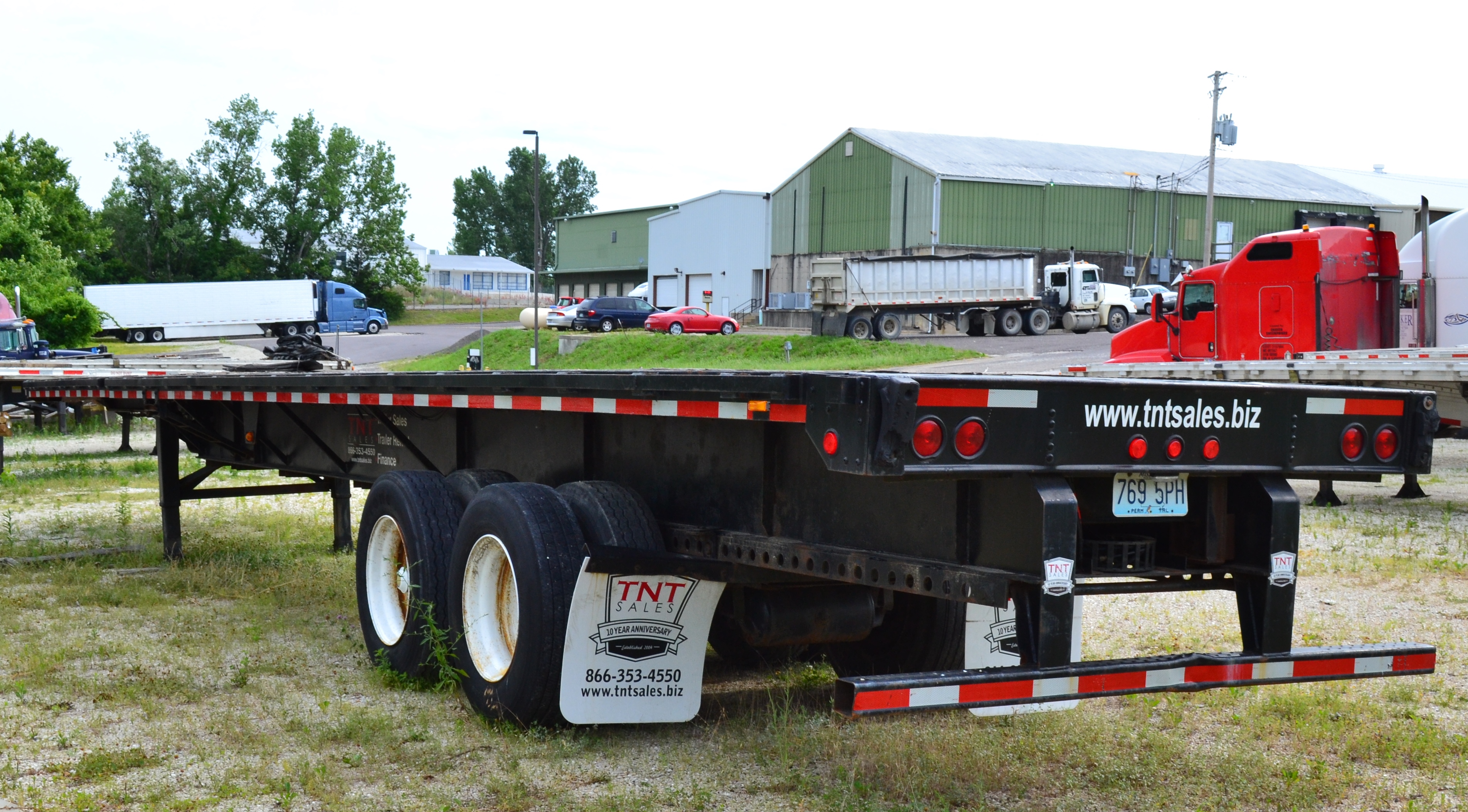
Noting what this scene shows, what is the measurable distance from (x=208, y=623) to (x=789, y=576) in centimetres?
435

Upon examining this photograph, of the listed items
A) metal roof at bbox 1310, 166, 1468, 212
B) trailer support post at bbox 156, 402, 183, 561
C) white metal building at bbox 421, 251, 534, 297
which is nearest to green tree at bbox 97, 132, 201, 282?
white metal building at bbox 421, 251, 534, 297

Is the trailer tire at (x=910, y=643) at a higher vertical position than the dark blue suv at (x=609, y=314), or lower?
lower

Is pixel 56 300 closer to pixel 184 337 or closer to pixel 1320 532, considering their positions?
pixel 184 337

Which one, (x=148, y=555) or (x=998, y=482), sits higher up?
(x=998, y=482)

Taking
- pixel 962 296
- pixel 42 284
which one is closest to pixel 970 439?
pixel 42 284

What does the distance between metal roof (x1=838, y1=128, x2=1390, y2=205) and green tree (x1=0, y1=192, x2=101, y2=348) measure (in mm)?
30565

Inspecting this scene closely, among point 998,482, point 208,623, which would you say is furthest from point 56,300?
point 998,482

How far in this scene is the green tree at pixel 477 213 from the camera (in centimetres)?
12600

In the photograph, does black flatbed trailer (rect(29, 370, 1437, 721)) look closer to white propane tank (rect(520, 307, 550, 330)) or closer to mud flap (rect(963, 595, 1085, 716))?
mud flap (rect(963, 595, 1085, 716))

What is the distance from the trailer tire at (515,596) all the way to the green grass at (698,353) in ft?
80.8

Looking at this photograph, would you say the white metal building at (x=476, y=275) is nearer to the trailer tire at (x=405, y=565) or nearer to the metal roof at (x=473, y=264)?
the metal roof at (x=473, y=264)

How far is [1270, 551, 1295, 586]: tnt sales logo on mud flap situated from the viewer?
4008 millimetres

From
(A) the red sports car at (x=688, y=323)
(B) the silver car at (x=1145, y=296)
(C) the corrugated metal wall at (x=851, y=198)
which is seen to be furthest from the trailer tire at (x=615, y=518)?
(C) the corrugated metal wall at (x=851, y=198)

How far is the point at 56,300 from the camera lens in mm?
33719
